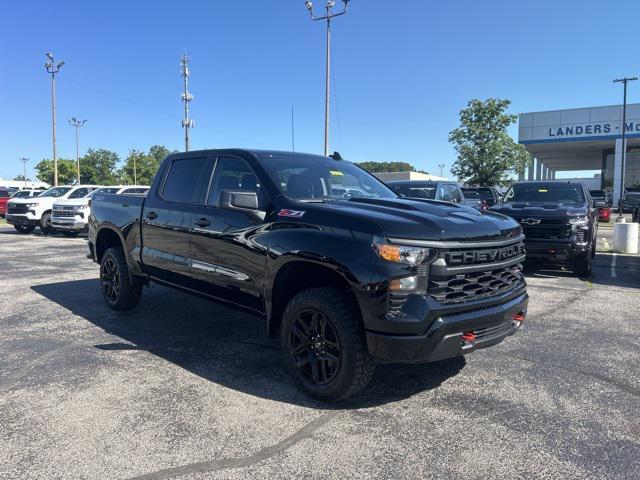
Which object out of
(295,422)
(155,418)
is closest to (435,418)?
(295,422)

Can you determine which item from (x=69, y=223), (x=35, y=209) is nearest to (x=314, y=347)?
(x=69, y=223)

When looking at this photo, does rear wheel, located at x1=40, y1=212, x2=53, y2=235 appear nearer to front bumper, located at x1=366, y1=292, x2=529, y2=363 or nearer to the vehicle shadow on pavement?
the vehicle shadow on pavement

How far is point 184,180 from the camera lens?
5.20 metres

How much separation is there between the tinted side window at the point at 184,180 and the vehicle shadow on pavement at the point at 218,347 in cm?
119

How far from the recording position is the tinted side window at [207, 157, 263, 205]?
445cm

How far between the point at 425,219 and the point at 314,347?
1210mm

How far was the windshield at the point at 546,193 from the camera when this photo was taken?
10.1 metres

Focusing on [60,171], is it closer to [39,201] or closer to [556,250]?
[39,201]

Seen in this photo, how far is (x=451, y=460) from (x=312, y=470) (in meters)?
0.80

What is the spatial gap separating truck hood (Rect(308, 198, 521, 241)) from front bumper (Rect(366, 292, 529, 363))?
1.77ft

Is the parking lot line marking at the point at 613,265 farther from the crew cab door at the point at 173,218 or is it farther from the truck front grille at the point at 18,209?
the truck front grille at the point at 18,209

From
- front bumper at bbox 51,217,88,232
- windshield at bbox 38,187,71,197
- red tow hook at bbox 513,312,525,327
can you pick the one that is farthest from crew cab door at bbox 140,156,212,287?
windshield at bbox 38,187,71,197

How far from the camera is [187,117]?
126 ft

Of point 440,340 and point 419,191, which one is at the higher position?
point 419,191
